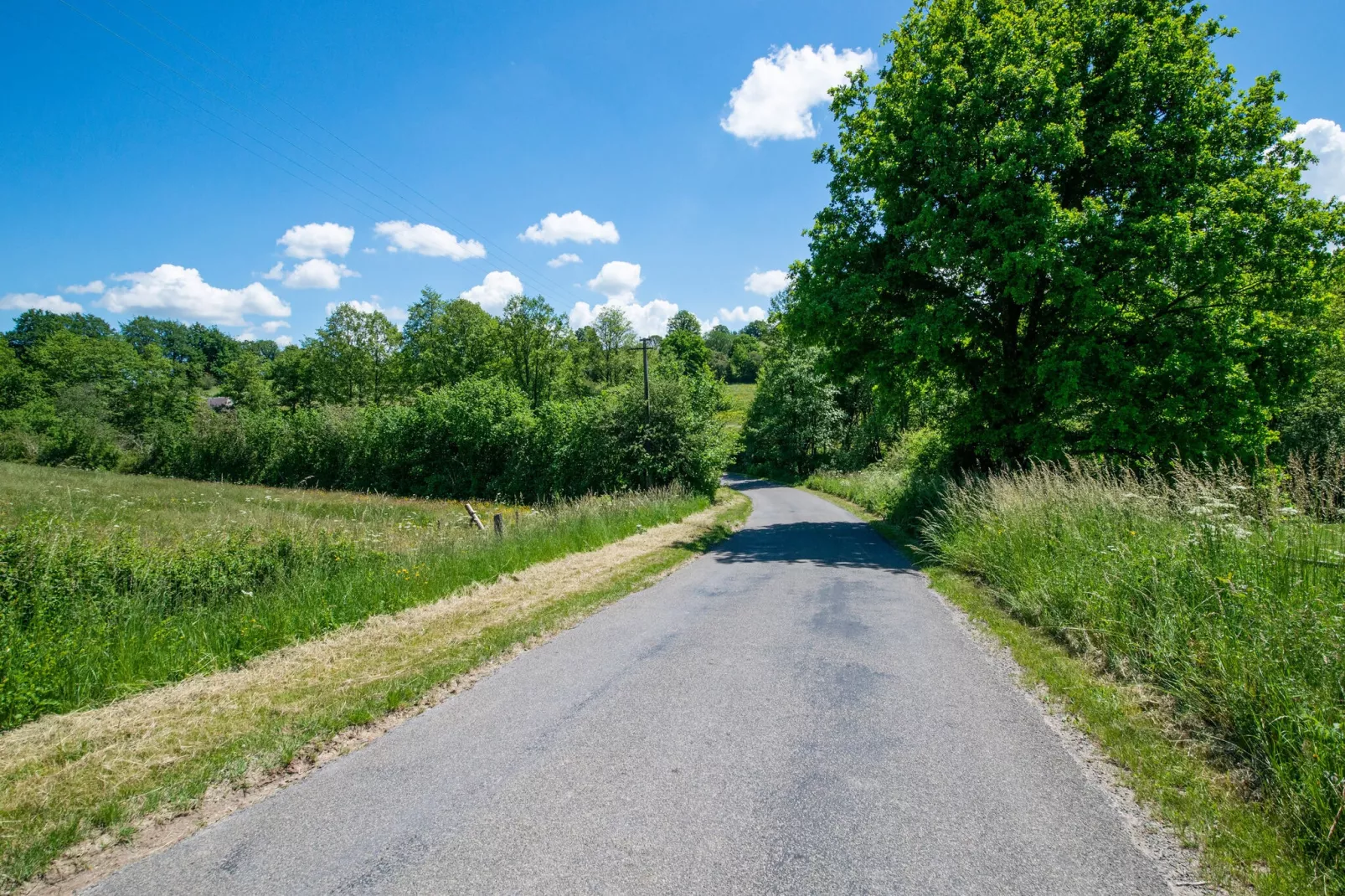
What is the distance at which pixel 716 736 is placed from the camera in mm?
4266

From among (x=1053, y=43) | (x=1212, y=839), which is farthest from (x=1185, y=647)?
(x=1053, y=43)

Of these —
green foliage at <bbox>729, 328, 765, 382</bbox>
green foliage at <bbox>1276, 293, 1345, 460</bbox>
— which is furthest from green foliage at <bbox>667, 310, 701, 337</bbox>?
green foliage at <bbox>1276, 293, 1345, 460</bbox>

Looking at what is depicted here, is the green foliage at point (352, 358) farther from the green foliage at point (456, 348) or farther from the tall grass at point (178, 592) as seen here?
the tall grass at point (178, 592)

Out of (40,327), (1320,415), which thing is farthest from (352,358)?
(40,327)

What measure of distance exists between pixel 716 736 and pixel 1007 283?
Result: 1360cm

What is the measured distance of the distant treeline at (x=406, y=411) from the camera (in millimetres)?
25703

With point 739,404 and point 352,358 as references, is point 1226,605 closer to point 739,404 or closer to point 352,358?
point 352,358

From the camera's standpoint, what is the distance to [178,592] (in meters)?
7.39

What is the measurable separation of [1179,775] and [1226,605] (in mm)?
1983

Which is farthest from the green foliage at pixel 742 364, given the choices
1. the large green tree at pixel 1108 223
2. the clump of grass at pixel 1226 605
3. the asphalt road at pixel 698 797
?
the asphalt road at pixel 698 797

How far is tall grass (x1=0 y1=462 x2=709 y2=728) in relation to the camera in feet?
17.0

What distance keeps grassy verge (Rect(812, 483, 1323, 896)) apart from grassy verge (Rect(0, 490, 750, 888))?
5431 mm

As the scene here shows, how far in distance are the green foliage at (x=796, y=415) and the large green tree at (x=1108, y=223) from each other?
29.1 metres

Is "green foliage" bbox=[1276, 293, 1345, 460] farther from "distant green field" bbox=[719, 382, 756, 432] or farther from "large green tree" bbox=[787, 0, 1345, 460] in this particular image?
"distant green field" bbox=[719, 382, 756, 432]
